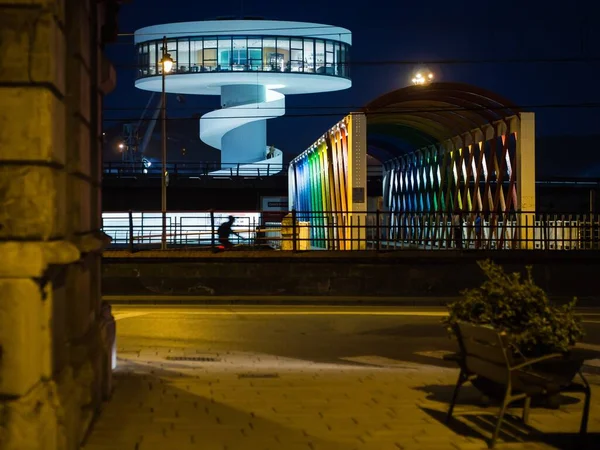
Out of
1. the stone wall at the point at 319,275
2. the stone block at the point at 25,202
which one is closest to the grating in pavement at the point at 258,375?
the stone block at the point at 25,202

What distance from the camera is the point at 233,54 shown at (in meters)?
74.9

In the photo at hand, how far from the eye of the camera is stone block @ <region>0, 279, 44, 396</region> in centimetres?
654

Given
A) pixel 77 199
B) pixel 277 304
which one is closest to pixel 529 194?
pixel 277 304

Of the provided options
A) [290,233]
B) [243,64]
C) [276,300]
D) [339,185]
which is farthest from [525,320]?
[243,64]

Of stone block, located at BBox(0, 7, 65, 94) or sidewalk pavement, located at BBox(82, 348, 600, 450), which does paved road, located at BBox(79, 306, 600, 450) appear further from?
stone block, located at BBox(0, 7, 65, 94)

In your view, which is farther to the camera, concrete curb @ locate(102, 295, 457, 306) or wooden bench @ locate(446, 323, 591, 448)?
concrete curb @ locate(102, 295, 457, 306)

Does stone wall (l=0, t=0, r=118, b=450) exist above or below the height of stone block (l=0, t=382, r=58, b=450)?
above

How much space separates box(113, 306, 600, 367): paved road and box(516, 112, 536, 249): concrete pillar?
7236mm

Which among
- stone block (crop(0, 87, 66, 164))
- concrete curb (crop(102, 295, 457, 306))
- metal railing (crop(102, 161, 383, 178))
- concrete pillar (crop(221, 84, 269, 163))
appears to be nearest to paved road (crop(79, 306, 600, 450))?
stone block (crop(0, 87, 66, 164))

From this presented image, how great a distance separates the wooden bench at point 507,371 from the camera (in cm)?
792

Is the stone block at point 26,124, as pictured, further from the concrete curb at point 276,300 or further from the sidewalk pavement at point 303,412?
the concrete curb at point 276,300

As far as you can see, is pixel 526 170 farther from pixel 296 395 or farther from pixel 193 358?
pixel 296 395

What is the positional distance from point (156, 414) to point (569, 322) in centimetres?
377

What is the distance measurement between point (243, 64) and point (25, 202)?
6943 cm
